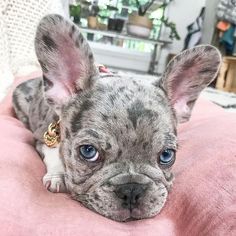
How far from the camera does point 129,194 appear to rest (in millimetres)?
1271

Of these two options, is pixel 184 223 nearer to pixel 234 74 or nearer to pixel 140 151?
pixel 140 151

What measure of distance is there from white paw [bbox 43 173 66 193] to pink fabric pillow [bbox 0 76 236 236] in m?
0.02

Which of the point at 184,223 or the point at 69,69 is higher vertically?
the point at 69,69

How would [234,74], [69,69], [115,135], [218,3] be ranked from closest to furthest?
[115,135] → [69,69] → [234,74] → [218,3]

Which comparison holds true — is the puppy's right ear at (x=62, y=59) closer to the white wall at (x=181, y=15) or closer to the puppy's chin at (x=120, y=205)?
the puppy's chin at (x=120, y=205)

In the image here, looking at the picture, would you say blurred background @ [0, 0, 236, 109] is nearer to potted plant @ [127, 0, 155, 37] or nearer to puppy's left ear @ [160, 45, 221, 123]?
potted plant @ [127, 0, 155, 37]

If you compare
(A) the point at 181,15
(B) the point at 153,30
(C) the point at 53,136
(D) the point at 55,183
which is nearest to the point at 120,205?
(D) the point at 55,183

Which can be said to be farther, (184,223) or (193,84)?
(193,84)

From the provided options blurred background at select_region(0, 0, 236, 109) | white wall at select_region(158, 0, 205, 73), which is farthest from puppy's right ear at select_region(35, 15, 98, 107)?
white wall at select_region(158, 0, 205, 73)

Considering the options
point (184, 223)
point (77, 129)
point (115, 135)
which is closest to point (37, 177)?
point (77, 129)

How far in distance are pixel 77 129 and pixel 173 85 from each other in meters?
0.44

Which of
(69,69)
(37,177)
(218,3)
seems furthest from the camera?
(218,3)

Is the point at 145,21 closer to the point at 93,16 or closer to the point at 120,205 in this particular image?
the point at 93,16

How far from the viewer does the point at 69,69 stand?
1.64m
